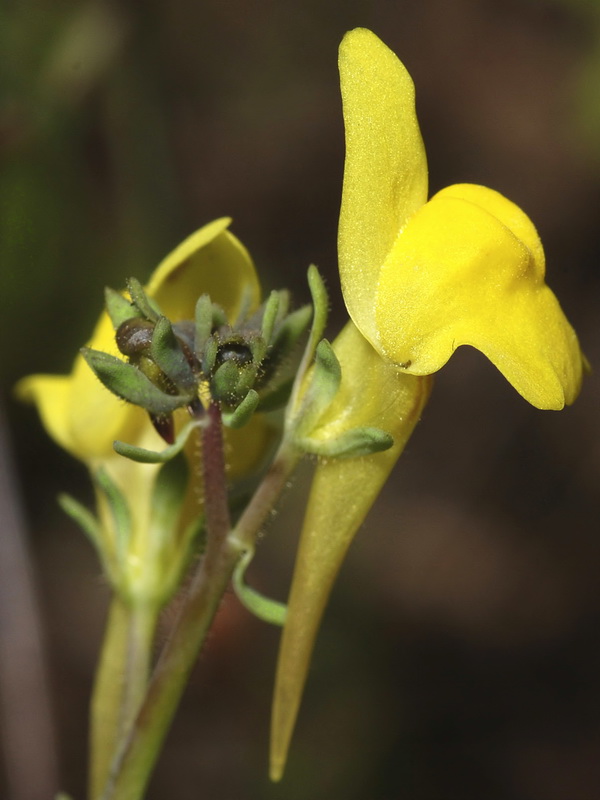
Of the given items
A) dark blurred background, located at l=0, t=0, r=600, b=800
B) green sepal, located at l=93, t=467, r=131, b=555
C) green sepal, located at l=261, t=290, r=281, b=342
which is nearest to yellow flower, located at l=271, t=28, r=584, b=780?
green sepal, located at l=261, t=290, r=281, b=342

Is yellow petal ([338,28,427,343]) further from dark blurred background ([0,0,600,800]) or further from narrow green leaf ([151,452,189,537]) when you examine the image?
dark blurred background ([0,0,600,800])

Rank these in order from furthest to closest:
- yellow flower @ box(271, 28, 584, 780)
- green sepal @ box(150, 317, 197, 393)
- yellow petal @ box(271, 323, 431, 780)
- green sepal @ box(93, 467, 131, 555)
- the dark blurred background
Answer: the dark blurred background → green sepal @ box(93, 467, 131, 555) → yellow petal @ box(271, 323, 431, 780) → yellow flower @ box(271, 28, 584, 780) → green sepal @ box(150, 317, 197, 393)

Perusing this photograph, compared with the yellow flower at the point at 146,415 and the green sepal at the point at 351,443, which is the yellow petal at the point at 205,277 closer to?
the yellow flower at the point at 146,415

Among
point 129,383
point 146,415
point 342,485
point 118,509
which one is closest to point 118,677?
Result: point 118,509

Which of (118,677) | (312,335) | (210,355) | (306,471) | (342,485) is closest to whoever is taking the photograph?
(210,355)

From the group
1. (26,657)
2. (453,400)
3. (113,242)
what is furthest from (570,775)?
(113,242)

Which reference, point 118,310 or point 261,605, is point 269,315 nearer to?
point 118,310

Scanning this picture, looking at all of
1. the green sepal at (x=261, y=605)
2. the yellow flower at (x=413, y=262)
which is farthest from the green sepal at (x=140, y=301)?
the green sepal at (x=261, y=605)
